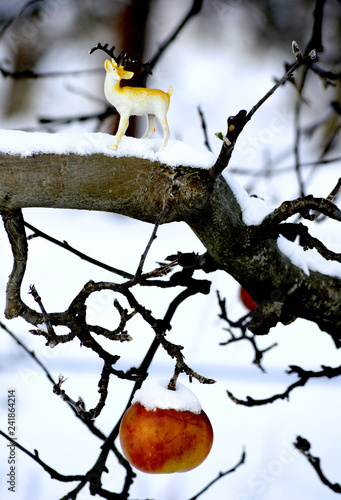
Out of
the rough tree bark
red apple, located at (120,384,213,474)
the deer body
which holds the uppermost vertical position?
the deer body

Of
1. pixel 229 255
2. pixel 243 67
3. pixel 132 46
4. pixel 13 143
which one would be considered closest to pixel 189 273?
pixel 229 255

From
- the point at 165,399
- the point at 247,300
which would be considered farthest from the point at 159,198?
the point at 247,300

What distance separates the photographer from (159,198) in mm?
696

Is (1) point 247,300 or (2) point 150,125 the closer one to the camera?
(2) point 150,125

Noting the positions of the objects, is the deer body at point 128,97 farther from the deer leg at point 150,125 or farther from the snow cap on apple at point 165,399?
the snow cap on apple at point 165,399

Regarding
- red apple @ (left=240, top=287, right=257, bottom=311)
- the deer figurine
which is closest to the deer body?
the deer figurine

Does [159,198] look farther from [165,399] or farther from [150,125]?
[165,399]

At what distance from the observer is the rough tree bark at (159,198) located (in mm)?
648

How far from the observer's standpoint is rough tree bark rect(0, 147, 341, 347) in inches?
25.5

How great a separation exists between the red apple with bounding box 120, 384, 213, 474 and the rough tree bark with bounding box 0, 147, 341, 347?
16 centimetres

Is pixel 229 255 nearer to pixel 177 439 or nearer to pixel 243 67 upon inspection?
pixel 177 439

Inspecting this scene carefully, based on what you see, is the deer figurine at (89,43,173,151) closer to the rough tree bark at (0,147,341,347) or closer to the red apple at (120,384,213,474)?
the rough tree bark at (0,147,341,347)

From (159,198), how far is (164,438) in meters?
0.33

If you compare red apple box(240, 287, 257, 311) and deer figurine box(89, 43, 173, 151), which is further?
red apple box(240, 287, 257, 311)
